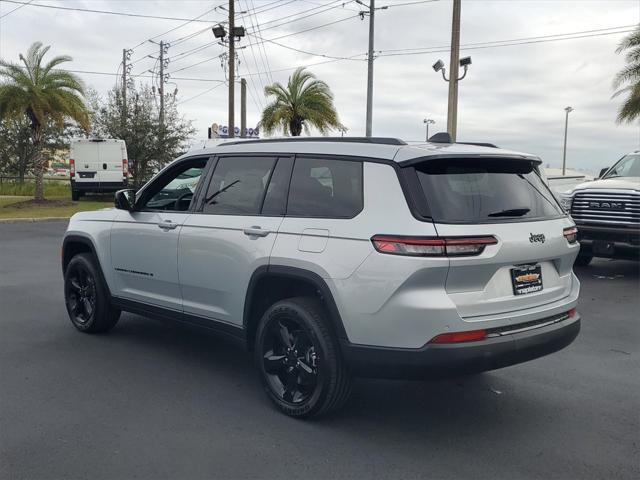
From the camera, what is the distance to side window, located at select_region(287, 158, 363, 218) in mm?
3910

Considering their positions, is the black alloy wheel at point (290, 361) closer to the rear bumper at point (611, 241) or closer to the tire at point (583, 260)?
the rear bumper at point (611, 241)

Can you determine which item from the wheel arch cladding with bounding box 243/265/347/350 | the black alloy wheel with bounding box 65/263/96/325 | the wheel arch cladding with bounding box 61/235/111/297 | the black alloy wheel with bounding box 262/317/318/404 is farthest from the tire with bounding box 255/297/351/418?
the black alloy wheel with bounding box 65/263/96/325

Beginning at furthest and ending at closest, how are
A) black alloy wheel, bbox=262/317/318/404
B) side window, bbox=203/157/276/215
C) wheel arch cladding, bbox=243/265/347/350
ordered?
1. side window, bbox=203/157/276/215
2. black alloy wheel, bbox=262/317/318/404
3. wheel arch cladding, bbox=243/265/347/350

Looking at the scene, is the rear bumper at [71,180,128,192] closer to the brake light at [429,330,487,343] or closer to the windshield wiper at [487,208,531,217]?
the windshield wiper at [487,208,531,217]

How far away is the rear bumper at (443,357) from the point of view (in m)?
3.54

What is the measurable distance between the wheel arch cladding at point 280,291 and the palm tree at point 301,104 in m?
25.5

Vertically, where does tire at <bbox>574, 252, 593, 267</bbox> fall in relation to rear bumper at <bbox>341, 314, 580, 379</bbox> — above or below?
below

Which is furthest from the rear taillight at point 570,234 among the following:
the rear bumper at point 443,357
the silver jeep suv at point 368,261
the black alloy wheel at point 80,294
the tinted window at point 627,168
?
the tinted window at point 627,168

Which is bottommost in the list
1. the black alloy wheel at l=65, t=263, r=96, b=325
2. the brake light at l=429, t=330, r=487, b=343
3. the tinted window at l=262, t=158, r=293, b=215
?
the black alloy wheel at l=65, t=263, r=96, b=325

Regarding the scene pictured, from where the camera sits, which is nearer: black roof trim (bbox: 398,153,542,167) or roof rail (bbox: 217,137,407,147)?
black roof trim (bbox: 398,153,542,167)

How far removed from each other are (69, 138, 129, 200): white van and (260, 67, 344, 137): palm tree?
7924mm

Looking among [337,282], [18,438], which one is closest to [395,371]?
[337,282]

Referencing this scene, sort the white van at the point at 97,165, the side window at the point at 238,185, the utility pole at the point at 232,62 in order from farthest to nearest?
the utility pole at the point at 232,62
the white van at the point at 97,165
the side window at the point at 238,185

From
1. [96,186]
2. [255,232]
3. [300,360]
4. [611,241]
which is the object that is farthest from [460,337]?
[96,186]
